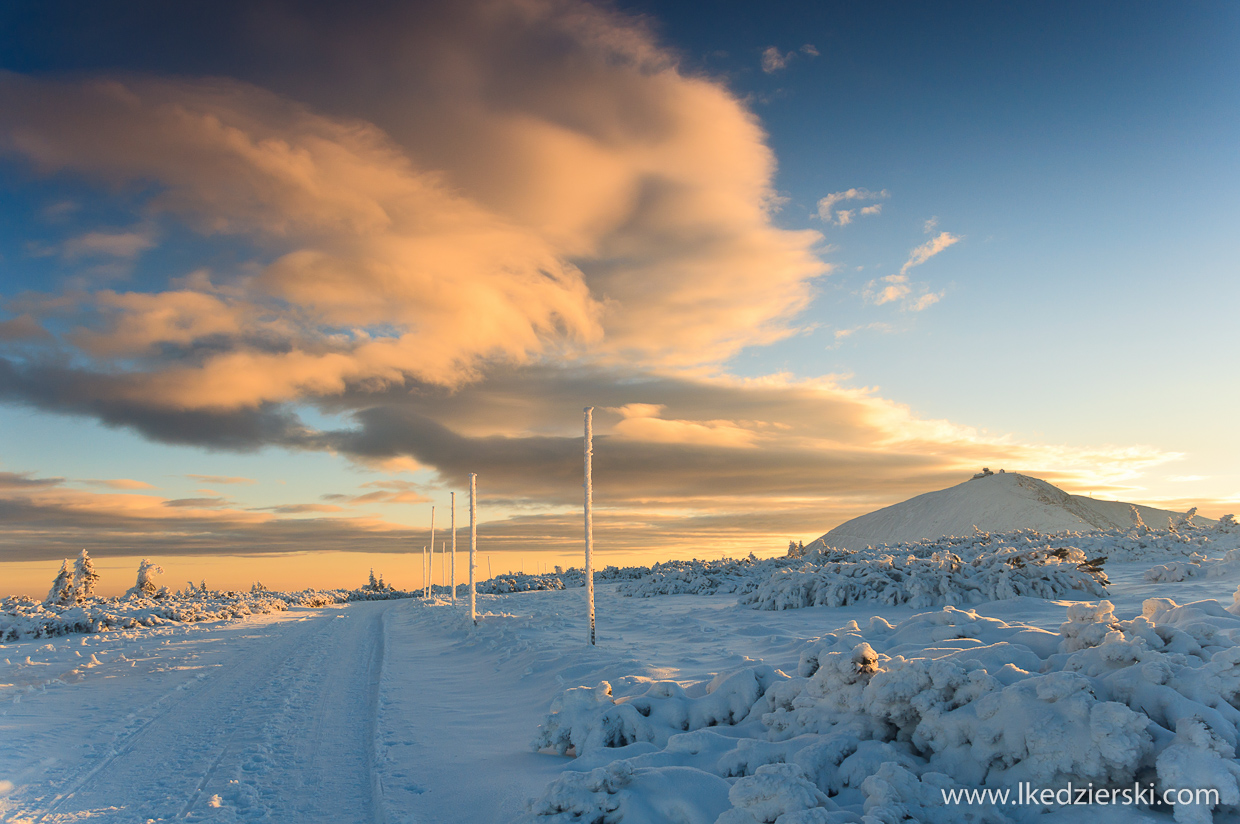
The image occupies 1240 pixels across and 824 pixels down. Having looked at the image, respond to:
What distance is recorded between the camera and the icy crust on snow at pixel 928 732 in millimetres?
4586

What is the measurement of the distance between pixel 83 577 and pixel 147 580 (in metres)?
7.81

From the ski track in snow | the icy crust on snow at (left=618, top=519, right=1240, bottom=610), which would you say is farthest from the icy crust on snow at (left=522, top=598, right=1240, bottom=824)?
the icy crust on snow at (left=618, top=519, right=1240, bottom=610)

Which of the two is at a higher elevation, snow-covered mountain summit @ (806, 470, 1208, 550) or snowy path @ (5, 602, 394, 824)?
snow-covered mountain summit @ (806, 470, 1208, 550)

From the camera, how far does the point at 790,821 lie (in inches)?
169

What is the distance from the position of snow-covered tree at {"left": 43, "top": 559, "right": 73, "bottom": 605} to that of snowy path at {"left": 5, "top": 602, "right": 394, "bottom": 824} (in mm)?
45745

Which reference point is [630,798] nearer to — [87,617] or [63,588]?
[87,617]

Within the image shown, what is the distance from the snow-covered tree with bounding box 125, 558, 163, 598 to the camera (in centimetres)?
5406

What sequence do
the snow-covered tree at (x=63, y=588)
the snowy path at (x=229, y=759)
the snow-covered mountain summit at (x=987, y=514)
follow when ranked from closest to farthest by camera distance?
1. the snowy path at (x=229, y=759)
2. the snow-covered tree at (x=63, y=588)
3. the snow-covered mountain summit at (x=987, y=514)

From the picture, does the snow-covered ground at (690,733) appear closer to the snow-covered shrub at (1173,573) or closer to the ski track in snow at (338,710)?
the ski track in snow at (338,710)

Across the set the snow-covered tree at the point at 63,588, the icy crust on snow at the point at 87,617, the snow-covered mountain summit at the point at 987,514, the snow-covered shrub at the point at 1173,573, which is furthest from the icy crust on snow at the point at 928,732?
the snow-covered tree at the point at 63,588

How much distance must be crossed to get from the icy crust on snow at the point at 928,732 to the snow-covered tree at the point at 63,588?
55739 mm

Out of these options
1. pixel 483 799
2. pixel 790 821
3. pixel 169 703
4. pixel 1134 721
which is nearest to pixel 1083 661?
pixel 1134 721

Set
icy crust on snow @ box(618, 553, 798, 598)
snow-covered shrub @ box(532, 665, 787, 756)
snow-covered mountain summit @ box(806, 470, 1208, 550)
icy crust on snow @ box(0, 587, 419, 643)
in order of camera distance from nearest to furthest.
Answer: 1. snow-covered shrub @ box(532, 665, 787, 756)
2. icy crust on snow @ box(0, 587, 419, 643)
3. icy crust on snow @ box(618, 553, 798, 598)
4. snow-covered mountain summit @ box(806, 470, 1208, 550)

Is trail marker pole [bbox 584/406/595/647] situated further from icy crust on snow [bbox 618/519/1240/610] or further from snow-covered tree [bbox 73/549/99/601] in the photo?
snow-covered tree [bbox 73/549/99/601]
